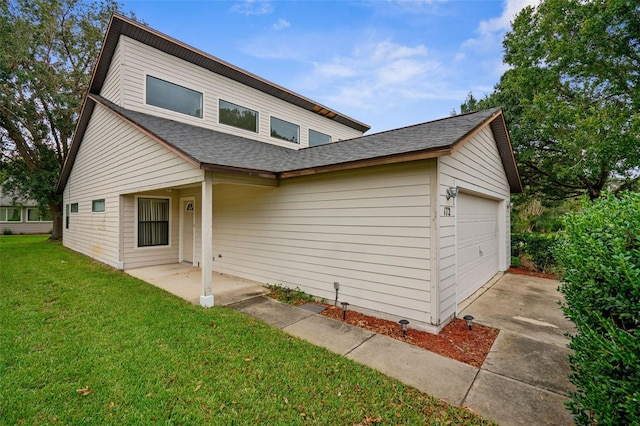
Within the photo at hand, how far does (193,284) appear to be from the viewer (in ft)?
23.2

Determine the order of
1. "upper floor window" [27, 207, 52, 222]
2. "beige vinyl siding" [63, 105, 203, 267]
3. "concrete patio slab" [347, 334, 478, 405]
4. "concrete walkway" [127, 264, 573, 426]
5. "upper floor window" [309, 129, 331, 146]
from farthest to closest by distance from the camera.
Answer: "upper floor window" [27, 207, 52, 222] → "upper floor window" [309, 129, 331, 146] → "beige vinyl siding" [63, 105, 203, 267] → "concrete patio slab" [347, 334, 478, 405] → "concrete walkway" [127, 264, 573, 426]

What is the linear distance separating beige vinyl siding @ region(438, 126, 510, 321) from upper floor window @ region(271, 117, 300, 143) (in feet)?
25.6

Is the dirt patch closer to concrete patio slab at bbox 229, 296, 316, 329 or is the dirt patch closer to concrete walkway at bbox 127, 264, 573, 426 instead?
concrete walkway at bbox 127, 264, 573, 426

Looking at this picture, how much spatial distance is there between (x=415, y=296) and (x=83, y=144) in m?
14.3

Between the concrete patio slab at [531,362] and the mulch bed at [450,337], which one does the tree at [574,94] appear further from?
the mulch bed at [450,337]

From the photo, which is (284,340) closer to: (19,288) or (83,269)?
(19,288)

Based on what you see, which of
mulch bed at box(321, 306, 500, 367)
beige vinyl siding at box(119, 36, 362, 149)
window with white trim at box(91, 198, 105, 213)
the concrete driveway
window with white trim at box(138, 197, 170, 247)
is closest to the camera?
the concrete driveway

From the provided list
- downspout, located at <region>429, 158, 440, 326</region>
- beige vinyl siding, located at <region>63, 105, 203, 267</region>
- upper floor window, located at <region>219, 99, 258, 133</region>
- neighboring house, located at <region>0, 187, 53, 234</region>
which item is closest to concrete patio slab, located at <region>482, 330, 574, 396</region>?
downspout, located at <region>429, 158, 440, 326</region>

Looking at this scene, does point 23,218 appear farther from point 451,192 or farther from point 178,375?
point 451,192

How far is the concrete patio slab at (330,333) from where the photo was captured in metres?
3.96

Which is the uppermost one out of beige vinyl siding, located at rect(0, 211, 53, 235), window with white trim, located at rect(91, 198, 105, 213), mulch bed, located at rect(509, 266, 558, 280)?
window with white trim, located at rect(91, 198, 105, 213)

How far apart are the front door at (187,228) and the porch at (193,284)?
645 mm

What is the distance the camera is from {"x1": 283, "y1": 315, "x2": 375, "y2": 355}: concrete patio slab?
396 centimetres

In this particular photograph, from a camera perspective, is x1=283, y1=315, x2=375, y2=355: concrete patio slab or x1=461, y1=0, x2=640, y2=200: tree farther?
x1=461, y1=0, x2=640, y2=200: tree
